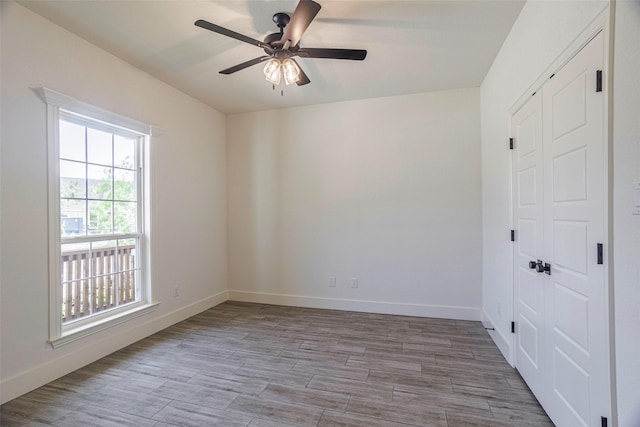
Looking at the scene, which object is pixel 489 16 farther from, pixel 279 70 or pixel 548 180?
pixel 279 70

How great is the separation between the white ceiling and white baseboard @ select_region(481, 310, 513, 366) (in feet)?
8.68

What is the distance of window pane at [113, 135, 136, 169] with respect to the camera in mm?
2840

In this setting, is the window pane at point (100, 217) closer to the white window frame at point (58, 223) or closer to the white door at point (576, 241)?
the white window frame at point (58, 223)

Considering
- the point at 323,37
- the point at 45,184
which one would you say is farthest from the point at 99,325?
the point at 323,37

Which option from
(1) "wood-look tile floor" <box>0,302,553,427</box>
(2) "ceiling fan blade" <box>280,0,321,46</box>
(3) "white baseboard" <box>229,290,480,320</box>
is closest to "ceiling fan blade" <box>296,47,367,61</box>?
(2) "ceiling fan blade" <box>280,0,321,46</box>

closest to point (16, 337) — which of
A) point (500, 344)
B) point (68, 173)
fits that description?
point (68, 173)

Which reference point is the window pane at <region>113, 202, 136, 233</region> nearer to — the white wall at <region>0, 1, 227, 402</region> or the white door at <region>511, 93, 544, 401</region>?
the white wall at <region>0, 1, 227, 402</region>

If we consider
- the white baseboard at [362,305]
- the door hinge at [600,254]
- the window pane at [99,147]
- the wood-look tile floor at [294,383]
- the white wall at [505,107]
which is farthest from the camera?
the white baseboard at [362,305]

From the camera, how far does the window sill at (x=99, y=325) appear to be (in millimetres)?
2238

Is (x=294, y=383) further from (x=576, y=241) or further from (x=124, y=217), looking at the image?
(x=124, y=217)

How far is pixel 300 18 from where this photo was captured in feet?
5.60

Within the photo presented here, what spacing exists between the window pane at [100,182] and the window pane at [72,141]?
0.14 m

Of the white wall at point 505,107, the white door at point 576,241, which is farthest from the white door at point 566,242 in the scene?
the white wall at point 505,107

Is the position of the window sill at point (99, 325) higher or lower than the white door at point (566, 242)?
lower
